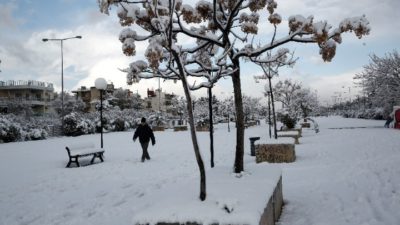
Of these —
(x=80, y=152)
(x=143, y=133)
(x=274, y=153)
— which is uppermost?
(x=143, y=133)

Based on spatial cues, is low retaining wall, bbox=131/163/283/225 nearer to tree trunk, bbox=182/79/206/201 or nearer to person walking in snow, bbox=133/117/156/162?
tree trunk, bbox=182/79/206/201

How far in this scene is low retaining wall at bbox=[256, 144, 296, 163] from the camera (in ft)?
37.2

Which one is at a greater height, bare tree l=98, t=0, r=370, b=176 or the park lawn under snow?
bare tree l=98, t=0, r=370, b=176

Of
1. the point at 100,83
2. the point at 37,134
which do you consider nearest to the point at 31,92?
the point at 37,134

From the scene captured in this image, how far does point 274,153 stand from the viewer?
11453mm

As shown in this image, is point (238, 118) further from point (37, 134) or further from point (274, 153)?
point (37, 134)

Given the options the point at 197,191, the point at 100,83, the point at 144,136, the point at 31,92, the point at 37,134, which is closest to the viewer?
the point at 197,191

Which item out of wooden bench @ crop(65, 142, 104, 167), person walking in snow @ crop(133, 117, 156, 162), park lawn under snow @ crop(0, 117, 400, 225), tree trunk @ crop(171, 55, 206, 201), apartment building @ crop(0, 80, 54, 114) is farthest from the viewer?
apartment building @ crop(0, 80, 54, 114)

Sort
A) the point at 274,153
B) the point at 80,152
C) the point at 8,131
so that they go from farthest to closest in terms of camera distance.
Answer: the point at 8,131 → the point at 80,152 → the point at 274,153

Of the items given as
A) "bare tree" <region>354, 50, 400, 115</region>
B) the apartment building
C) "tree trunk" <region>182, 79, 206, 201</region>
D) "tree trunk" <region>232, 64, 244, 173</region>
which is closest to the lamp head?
"tree trunk" <region>232, 64, 244, 173</region>

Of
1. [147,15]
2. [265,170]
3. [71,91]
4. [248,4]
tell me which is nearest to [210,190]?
[265,170]

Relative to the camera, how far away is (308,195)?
23.1 feet

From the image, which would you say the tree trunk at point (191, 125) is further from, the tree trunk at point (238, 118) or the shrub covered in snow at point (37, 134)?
the shrub covered in snow at point (37, 134)

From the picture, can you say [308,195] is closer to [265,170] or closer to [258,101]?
[265,170]
